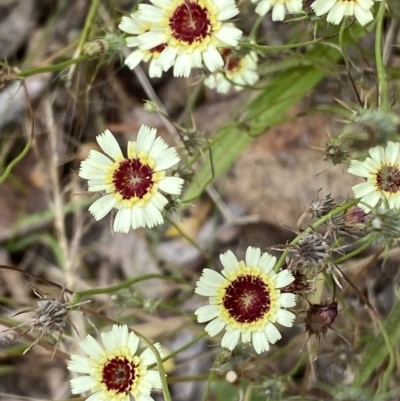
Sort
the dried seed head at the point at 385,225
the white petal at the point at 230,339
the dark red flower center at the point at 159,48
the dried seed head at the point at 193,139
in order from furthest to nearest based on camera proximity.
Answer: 1. the dried seed head at the point at 193,139
2. the dark red flower center at the point at 159,48
3. the white petal at the point at 230,339
4. the dried seed head at the point at 385,225

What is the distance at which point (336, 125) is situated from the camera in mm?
1772

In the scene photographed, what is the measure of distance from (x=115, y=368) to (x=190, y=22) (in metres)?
0.67

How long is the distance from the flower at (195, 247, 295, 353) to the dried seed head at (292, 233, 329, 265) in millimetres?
75

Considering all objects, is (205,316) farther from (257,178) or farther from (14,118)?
(14,118)

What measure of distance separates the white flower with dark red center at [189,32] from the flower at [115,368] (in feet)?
1.67

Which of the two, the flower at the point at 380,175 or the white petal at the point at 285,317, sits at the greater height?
the flower at the point at 380,175

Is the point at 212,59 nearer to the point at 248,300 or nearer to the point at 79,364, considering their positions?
the point at 248,300

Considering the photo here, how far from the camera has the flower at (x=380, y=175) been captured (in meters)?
1.11

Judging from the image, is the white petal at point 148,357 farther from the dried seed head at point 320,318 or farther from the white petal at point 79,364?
the dried seed head at point 320,318

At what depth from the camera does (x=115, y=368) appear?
118cm

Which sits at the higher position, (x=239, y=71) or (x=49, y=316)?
(x=239, y=71)

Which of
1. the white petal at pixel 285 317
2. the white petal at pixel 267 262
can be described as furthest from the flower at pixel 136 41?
the white petal at pixel 285 317

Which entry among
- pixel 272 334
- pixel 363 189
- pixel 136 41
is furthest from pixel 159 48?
pixel 272 334

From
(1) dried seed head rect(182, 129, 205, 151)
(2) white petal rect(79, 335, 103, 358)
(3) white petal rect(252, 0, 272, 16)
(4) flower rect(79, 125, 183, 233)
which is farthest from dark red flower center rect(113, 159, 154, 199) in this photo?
(3) white petal rect(252, 0, 272, 16)
